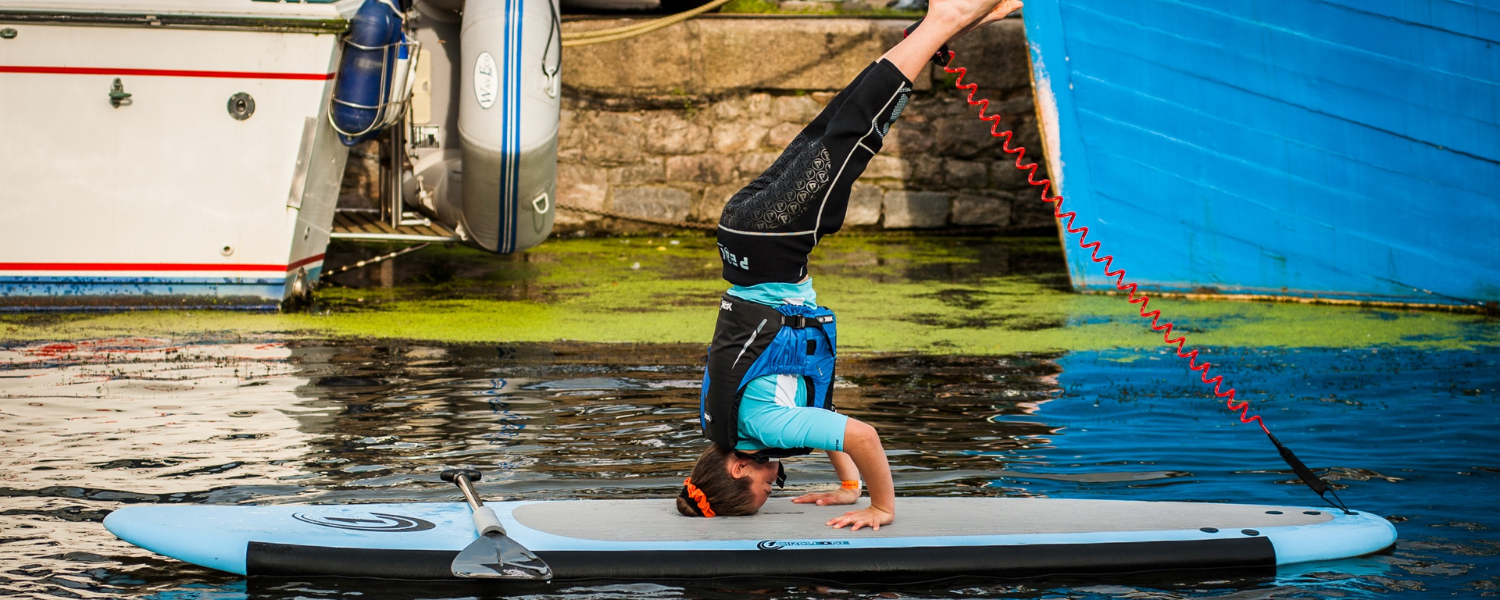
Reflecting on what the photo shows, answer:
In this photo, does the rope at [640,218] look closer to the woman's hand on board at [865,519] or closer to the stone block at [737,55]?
the stone block at [737,55]

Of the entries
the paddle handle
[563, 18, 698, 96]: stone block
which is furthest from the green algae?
the paddle handle

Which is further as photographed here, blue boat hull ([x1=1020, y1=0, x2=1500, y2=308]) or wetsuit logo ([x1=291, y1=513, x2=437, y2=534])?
blue boat hull ([x1=1020, y1=0, x2=1500, y2=308])

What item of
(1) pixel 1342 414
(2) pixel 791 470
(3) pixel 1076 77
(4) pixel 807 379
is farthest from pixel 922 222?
(4) pixel 807 379

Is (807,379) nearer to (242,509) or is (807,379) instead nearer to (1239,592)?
(1239,592)

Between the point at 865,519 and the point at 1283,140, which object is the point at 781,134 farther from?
the point at 865,519

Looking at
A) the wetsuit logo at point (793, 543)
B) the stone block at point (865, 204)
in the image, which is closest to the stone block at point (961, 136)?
the stone block at point (865, 204)

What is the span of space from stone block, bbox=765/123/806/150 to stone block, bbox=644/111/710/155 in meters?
0.44

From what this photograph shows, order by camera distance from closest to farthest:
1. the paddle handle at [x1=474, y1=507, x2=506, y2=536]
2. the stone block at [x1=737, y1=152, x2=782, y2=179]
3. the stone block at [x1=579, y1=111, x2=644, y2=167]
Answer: the paddle handle at [x1=474, y1=507, x2=506, y2=536]
the stone block at [x1=579, y1=111, x2=644, y2=167]
the stone block at [x1=737, y1=152, x2=782, y2=179]

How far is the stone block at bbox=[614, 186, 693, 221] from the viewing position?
10734 millimetres

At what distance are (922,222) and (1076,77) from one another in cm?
315

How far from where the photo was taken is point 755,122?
10.6 m

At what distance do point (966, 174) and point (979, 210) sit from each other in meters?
0.29

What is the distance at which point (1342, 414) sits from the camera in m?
5.20

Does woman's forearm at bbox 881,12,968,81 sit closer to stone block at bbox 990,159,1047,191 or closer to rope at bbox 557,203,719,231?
rope at bbox 557,203,719,231
